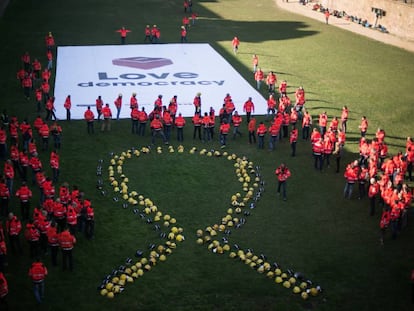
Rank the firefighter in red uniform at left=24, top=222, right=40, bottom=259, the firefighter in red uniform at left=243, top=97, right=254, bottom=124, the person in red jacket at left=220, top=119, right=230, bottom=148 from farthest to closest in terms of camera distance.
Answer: the firefighter in red uniform at left=243, top=97, right=254, bottom=124 < the person in red jacket at left=220, top=119, right=230, bottom=148 < the firefighter in red uniform at left=24, top=222, right=40, bottom=259

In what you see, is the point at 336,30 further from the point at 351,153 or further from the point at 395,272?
the point at 395,272

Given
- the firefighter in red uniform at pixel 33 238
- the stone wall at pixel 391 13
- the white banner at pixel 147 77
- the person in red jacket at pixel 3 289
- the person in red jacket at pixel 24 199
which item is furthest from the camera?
the stone wall at pixel 391 13

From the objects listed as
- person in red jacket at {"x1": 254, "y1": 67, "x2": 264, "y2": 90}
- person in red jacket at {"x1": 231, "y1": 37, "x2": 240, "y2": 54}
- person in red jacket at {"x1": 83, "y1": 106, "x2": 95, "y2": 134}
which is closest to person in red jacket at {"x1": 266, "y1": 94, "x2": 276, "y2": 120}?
person in red jacket at {"x1": 254, "y1": 67, "x2": 264, "y2": 90}

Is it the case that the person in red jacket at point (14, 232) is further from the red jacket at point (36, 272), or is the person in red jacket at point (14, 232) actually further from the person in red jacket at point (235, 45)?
the person in red jacket at point (235, 45)

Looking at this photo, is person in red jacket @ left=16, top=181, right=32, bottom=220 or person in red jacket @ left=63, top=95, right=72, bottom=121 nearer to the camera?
person in red jacket @ left=16, top=181, right=32, bottom=220

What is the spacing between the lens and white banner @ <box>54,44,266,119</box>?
110 ft

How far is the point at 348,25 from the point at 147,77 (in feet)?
90.5

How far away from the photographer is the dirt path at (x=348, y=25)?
50312 mm

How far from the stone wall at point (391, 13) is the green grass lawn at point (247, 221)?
Answer: 10.7 metres

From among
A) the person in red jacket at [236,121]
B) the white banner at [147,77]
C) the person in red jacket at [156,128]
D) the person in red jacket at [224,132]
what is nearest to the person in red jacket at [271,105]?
the white banner at [147,77]

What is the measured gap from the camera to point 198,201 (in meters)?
22.4

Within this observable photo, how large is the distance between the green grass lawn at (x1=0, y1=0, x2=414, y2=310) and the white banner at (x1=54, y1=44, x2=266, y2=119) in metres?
2.00

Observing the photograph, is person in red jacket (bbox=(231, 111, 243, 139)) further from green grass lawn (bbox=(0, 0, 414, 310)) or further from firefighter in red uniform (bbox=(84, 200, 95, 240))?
firefighter in red uniform (bbox=(84, 200, 95, 240))

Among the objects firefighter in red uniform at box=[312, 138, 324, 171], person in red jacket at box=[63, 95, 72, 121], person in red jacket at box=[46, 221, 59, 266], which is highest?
person in red jacket at box=[63, 95, 72, 121]
